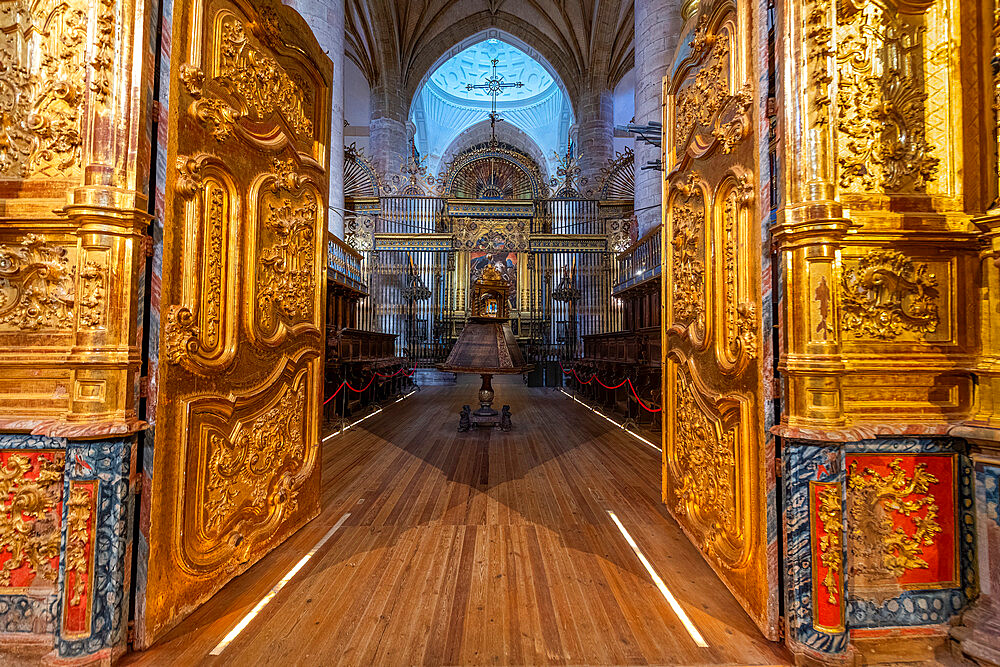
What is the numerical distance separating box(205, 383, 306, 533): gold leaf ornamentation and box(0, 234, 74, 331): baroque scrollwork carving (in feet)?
2.50

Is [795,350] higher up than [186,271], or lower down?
lower down

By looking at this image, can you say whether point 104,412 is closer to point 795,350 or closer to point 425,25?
point 795,350

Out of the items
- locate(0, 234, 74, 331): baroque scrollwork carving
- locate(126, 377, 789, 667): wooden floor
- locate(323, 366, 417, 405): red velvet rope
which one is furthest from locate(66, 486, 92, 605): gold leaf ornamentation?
locate(323, 366, 417, 405): red velvet rope

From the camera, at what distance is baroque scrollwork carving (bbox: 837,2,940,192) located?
5.48ft

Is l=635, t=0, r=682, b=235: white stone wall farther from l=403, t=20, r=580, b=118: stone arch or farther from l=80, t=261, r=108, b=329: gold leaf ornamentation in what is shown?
l=403, t=20, r=580, b=118: stone arch

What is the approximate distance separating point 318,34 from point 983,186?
342 inches

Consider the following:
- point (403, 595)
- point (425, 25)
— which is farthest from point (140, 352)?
point (425, 25)

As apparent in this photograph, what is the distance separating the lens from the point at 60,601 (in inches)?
59.4

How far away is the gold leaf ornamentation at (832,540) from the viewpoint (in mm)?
1568

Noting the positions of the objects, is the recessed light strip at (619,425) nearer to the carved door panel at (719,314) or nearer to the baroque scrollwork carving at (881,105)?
the carved door panel at (719,314)

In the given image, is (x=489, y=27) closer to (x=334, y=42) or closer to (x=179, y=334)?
(x=334, y=42)

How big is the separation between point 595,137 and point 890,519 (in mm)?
15617

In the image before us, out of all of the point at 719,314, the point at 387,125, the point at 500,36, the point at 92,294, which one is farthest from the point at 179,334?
the point at 500,36

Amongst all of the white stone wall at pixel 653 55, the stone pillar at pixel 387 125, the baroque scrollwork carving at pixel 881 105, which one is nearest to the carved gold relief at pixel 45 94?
the baroque scrollwork carving at pixel 881 105
